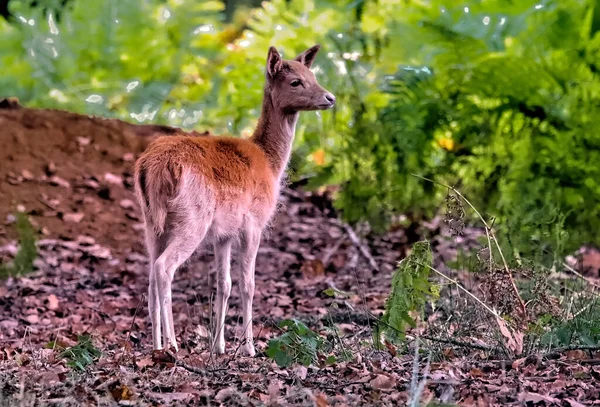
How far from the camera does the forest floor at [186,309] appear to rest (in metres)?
4.16

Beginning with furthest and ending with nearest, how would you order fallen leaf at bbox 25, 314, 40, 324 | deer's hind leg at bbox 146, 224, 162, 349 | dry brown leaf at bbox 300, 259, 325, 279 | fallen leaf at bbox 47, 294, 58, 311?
1. dry brown leaf at bbox 300, 259, 325, 279
2. fallen leaf at bbox 47, 294, 58, 311
3. fallen leaf at bbox 25, 314, 40, 324
4. deer's hind leg at bbox 146, 224, 162, 349

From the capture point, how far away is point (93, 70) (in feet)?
40.4

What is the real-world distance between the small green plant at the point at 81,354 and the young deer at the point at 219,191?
0.44 meters

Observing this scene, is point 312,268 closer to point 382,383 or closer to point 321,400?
point 382,383

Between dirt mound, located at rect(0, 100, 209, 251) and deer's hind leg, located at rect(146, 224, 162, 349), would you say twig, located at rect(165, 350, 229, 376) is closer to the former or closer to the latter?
deer's hind leg, located at rect(146, 224, 162, 349)

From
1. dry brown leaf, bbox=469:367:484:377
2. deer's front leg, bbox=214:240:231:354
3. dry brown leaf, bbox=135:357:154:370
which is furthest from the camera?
deer's front leg, bbox=214:240:231:354

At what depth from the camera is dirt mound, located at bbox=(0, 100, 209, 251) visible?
9.38 metres

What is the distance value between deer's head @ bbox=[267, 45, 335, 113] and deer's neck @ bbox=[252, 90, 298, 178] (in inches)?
2.2

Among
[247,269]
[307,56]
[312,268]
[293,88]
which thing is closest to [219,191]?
[247,269]

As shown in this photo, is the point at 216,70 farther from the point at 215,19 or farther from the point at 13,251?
the point at 13,251

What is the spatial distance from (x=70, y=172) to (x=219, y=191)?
4.94 meters

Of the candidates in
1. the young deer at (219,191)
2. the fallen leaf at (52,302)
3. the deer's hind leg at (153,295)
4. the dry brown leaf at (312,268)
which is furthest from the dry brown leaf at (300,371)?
the dry brown leaf at (312,268)

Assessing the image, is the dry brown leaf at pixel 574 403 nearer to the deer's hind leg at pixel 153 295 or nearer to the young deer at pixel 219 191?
the young deer at pixel 219 191

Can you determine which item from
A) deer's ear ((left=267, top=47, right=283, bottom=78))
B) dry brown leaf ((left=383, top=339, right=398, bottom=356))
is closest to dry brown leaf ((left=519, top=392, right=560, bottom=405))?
dry brown leaf ((left=383, top=339, right=398, bottom=356))
